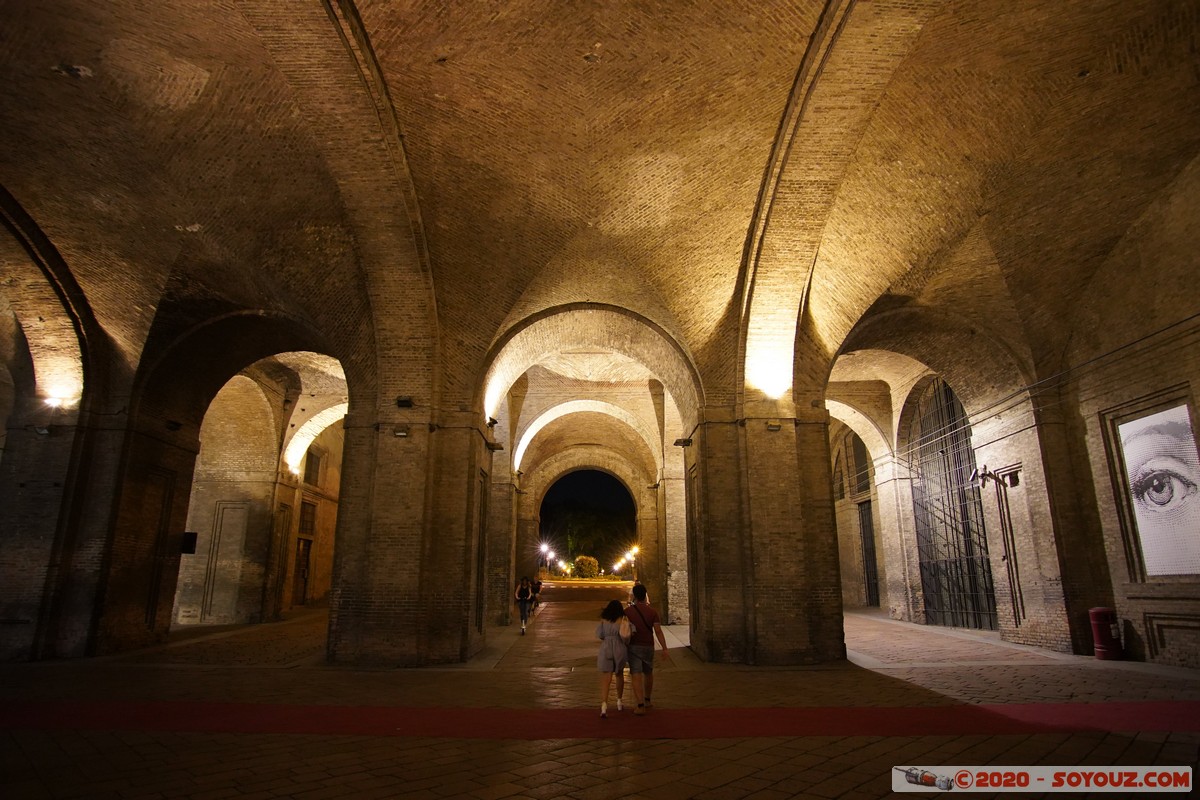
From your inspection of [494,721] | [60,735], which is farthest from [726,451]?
[60,735]

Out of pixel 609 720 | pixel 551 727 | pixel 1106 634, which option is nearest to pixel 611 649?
pixel 609 720

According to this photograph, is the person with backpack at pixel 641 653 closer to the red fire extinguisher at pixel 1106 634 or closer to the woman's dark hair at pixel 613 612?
the woman's dark hair at pixel 613 612

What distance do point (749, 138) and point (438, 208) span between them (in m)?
4.54

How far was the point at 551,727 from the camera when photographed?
604 centimetres

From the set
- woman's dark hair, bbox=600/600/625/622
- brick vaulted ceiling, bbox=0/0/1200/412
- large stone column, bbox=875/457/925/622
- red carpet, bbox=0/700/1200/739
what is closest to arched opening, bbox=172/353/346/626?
brick vaulted ceiling, bbox=0/0/1200/412

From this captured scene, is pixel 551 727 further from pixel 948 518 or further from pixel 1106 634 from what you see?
pixel 948 518

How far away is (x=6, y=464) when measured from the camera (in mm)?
11180

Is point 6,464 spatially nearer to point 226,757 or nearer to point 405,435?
point 405,435

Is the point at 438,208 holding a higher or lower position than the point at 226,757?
higher

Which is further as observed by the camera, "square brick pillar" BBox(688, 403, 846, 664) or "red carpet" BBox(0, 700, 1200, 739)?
"square brick pillar" BBox(688, 403, 846, 664)

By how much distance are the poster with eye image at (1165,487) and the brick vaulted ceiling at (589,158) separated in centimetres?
235

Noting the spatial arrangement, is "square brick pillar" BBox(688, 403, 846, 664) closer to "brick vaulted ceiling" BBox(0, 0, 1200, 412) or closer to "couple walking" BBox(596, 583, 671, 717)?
"brick vaulted ceiling" BBox(0, 0, 1200, 412)

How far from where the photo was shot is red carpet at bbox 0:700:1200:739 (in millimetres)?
5734

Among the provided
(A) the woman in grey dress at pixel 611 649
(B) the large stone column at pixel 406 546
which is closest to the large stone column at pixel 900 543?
(B) the large stone column at pixel 406 546
